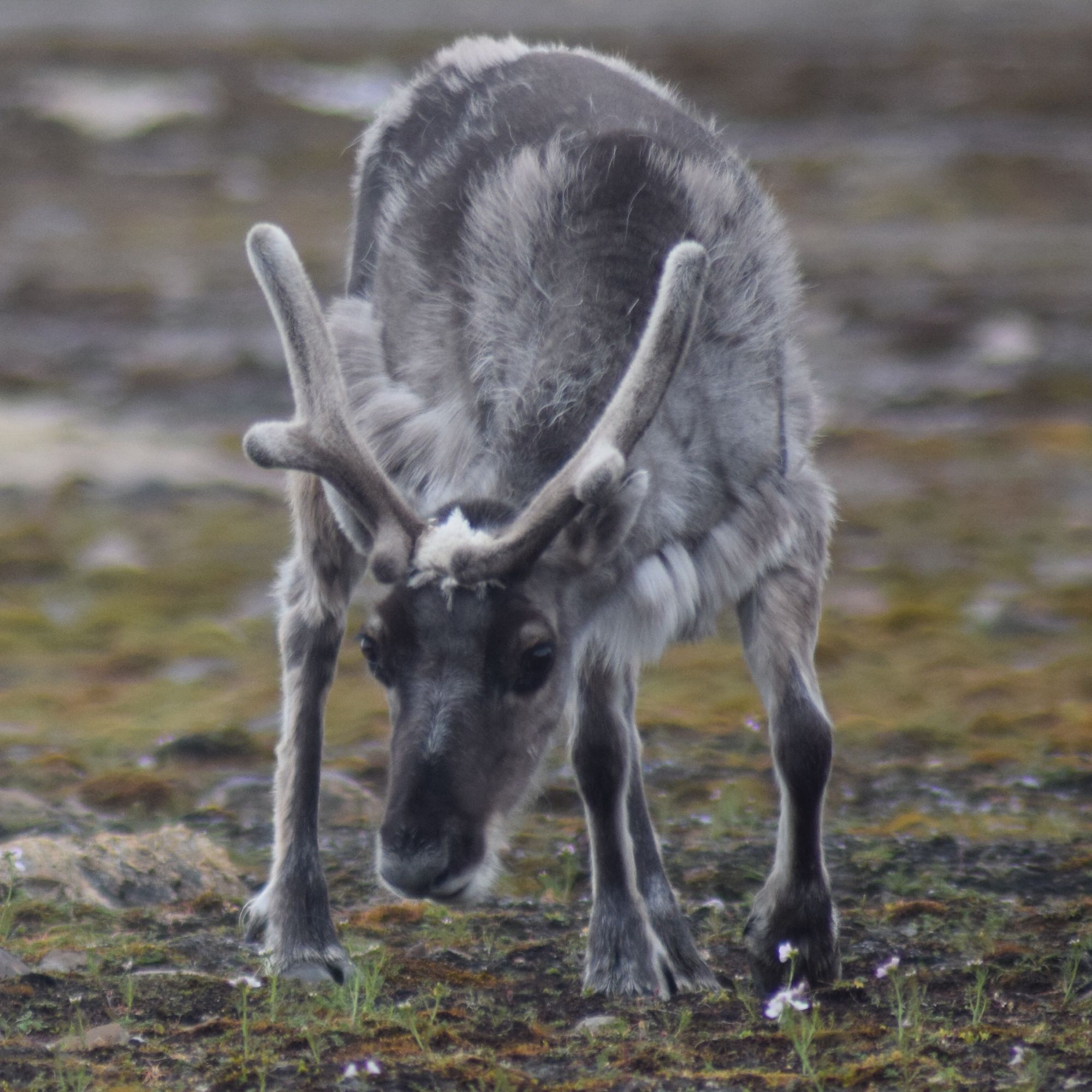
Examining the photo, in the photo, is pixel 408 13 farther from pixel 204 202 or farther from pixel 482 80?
pixel 482 80

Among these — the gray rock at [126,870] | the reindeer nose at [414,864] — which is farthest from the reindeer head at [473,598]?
the gray rock at [126,870]

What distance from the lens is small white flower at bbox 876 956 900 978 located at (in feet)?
16.8

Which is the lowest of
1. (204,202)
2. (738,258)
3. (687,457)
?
(204,202)

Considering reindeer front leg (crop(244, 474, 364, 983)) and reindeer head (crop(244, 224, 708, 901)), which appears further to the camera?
reindeer front leg (crop(244, 474, 364, 983))

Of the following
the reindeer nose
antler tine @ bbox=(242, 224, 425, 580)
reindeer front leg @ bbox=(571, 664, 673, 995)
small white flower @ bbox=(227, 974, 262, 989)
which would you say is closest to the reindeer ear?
antler tine @ bbox=(242, 224, 425, 580)

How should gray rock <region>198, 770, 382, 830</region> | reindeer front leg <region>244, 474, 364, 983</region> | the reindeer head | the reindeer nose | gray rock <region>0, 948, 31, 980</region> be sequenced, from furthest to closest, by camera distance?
gray rock <region>198, 770, 382, 830</region>
reindeer front leg <region>244, 474, 364, 983</region>
gray rock <region>0, 948, 31, 980</region>
the reindeer head
the reindeer nose

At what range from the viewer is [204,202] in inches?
1030

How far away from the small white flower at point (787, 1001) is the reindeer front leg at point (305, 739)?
1.38m

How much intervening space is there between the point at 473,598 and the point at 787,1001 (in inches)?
50.2

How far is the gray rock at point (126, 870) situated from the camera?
625cm

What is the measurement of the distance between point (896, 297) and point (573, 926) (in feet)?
46.8

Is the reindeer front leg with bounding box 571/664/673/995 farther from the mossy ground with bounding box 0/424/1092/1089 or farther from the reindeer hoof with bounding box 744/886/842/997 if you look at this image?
the reindeer hoof with bounding box 744/886/842/997

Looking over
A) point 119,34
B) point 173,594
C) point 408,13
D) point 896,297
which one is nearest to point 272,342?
point 896,297

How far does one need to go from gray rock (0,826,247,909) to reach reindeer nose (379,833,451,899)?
176 cm
